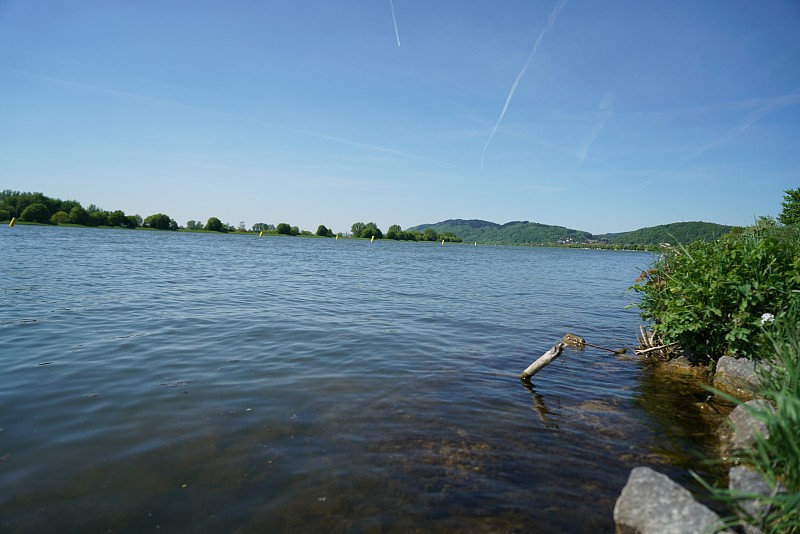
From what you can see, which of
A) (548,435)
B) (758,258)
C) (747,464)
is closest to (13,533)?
(548,435)

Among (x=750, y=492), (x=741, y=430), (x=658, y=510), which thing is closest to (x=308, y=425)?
(x=658, y=510)

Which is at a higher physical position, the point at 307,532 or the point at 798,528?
the point at 798,528

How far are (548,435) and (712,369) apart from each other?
22.6 feet

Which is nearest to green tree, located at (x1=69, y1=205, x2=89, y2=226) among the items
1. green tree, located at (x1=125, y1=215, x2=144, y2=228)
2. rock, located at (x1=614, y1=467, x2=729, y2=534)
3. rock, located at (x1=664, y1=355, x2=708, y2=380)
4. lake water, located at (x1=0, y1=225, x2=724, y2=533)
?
green tree, located at (x1=125, y1=215, x2=144, y2=228)

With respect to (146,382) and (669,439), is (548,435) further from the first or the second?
(146,382)

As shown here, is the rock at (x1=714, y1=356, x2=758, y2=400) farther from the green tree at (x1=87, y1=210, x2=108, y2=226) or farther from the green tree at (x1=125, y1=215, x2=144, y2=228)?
the green tree at (x1=125, y1=215, x2=144, y2=228)

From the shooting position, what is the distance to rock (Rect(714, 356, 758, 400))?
9047mm

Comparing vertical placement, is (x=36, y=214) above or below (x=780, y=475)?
above

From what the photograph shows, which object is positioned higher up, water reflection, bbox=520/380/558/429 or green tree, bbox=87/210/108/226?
green tree, bbox=87/210/108/226

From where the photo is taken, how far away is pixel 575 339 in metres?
16.0

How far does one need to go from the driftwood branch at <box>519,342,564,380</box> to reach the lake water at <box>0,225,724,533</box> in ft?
1.30

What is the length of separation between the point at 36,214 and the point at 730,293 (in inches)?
5746

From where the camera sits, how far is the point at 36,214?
358ft

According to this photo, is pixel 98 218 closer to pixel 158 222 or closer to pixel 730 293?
pixel 158 222
